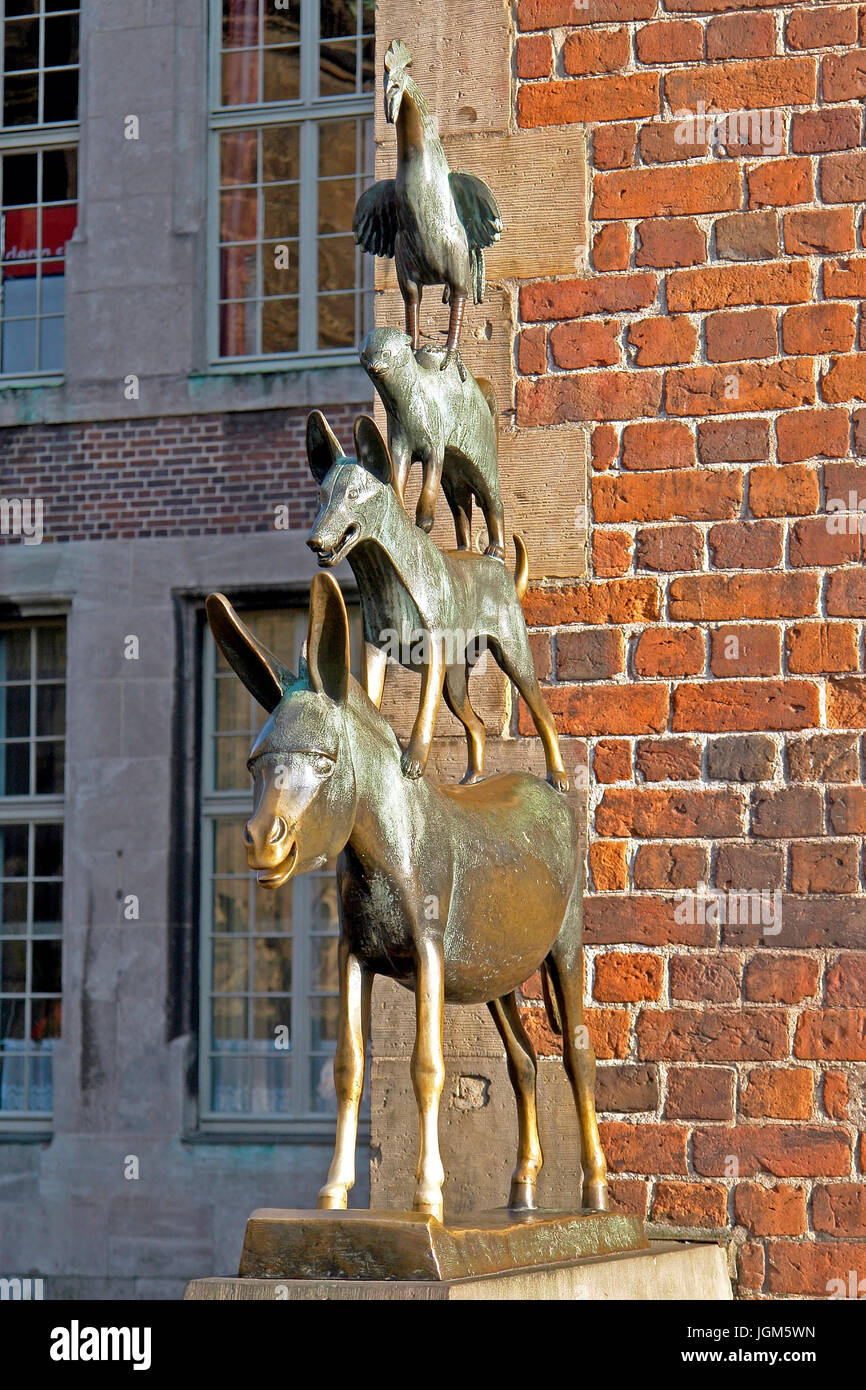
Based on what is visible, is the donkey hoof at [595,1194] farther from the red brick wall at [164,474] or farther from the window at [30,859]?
the window at [30,859]

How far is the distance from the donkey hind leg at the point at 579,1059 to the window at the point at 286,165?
9028mm

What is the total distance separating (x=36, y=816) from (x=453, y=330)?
9106mm

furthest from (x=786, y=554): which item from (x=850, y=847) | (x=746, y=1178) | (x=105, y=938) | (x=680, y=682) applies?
(x=105, y=938)

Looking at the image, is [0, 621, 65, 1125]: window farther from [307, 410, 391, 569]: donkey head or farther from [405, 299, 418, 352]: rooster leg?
[307, 410, 391, 569]: donkey head

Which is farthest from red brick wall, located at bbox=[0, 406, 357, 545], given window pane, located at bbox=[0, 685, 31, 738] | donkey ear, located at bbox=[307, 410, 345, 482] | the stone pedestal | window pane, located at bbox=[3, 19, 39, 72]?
the stone pedestal

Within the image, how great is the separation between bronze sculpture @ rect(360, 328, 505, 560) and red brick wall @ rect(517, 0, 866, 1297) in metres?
0.63

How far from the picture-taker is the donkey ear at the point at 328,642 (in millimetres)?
3070

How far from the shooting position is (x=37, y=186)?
13047 millimetres

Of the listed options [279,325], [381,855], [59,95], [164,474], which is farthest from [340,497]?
[59,95]

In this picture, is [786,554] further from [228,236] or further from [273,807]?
[228,236]

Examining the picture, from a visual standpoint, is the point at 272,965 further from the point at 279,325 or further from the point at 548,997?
the point at 548,997

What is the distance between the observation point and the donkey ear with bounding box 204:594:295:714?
124 inches

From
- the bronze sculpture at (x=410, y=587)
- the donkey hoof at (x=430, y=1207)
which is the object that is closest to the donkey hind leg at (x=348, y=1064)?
the donkey hoof at (x=430, y=1207)
